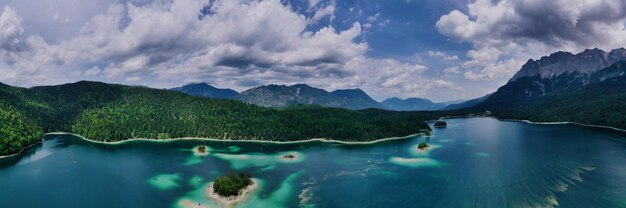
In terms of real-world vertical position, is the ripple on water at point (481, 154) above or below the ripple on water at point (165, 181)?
above

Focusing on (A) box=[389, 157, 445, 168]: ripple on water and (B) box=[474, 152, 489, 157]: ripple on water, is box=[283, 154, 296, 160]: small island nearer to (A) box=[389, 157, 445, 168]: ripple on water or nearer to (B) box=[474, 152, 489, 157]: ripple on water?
(A) box=[389, 157, 445, 168]: ripple on water

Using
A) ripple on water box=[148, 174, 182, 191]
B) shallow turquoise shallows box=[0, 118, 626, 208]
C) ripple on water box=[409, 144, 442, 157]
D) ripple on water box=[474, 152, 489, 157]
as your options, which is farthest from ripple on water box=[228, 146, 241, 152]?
ripple on water box=[474, 152, 489, 157]

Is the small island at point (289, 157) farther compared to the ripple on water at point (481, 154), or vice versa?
the ripple on water at point (481, 154)

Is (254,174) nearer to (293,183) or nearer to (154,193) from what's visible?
(293,183)

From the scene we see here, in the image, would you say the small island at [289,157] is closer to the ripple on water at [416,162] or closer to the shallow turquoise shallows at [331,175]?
the shallow turquoise shallows at [331,175]

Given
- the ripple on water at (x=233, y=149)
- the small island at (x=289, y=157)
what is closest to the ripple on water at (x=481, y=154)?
the small island at (x=289, y=157)

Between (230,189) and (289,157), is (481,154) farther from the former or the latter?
(230,189)

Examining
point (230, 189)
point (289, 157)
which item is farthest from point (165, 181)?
point (289, 157)
